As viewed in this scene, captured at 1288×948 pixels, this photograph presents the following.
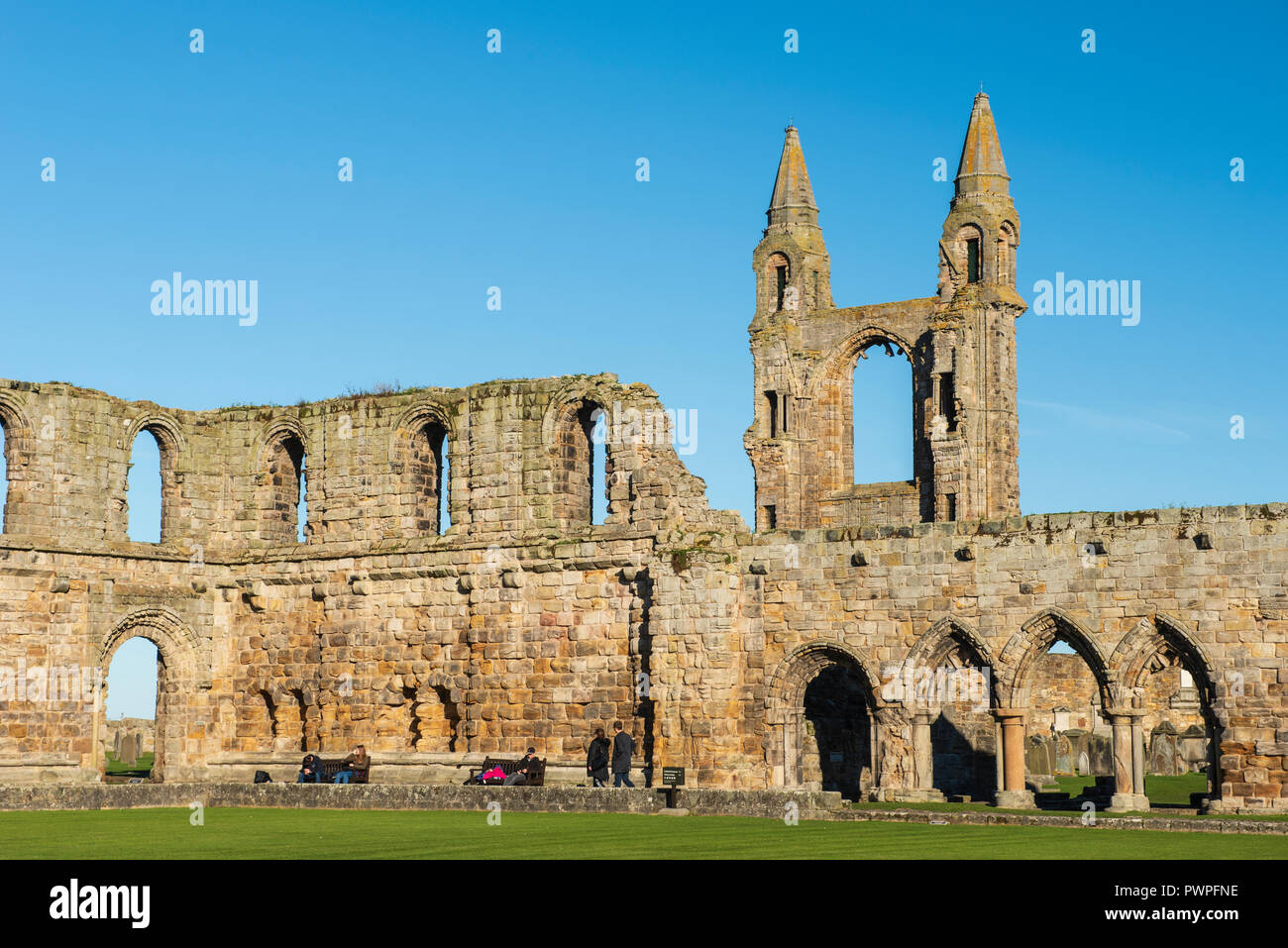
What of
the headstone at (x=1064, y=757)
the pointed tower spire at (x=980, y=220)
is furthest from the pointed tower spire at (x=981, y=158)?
the headstone at (x=1064, y=757)

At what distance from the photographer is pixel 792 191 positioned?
51.8 metres

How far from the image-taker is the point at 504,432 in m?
31.2

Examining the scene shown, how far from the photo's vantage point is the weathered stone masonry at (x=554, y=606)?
1050 inches

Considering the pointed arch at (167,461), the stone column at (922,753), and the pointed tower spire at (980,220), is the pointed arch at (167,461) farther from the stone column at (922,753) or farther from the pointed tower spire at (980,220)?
the pointed tower spire at (980,220)

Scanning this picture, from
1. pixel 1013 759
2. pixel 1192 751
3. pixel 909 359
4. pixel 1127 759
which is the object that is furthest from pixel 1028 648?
pixel 909 359

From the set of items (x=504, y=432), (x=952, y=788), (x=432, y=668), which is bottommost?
(x=952, y=788)

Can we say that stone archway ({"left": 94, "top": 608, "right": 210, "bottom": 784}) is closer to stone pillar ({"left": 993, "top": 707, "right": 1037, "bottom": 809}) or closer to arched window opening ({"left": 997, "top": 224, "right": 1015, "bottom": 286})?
stone pillar ({"left": 993, "top": 707, "right": 1037, "bottom": 809})

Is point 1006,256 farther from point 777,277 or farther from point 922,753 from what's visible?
point 922,753

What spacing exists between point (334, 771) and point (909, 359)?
23.3m

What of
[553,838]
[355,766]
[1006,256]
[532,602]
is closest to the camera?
[553,838]

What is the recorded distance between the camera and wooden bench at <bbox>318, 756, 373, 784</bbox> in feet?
96.9
